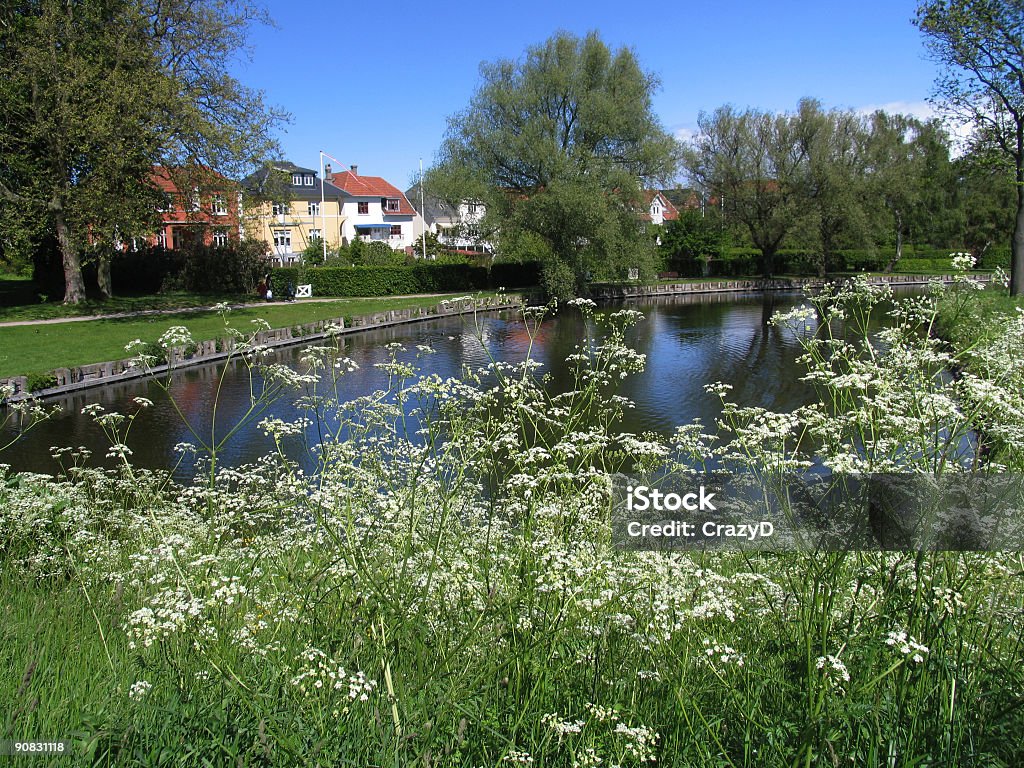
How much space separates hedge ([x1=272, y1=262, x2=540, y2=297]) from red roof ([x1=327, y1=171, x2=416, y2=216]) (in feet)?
93.8

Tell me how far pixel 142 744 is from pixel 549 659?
4.77 feet

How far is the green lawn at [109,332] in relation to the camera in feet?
65.9

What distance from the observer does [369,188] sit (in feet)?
237

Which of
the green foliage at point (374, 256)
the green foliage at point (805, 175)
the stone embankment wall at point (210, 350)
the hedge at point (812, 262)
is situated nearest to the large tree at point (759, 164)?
the green foliage at point (805, 175)

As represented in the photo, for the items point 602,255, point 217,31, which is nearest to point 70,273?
point 217,31

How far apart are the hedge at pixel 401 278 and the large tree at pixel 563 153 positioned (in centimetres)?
470

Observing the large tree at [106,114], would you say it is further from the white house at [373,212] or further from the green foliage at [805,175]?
the white house at [373,212]

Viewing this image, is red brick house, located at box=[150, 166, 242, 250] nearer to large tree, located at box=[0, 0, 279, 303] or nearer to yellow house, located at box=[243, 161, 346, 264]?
large tree, located at box=[0, 0, 279, 303]

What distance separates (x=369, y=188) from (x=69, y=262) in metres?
44.9

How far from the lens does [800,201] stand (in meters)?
50.9

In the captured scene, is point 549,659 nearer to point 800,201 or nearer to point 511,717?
point 511,717

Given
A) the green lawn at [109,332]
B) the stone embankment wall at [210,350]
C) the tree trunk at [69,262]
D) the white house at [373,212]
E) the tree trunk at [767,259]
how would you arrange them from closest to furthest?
the stone embankment wall at [210,350] < the green lawn at [109,332] < the tree trunk at [69,262] < the tree trunk at [767,259] < the white house at [373,212]

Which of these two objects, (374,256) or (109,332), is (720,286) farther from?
(109,332)

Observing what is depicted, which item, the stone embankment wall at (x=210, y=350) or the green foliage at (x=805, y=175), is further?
the green foliage at (x=805, y=175)
